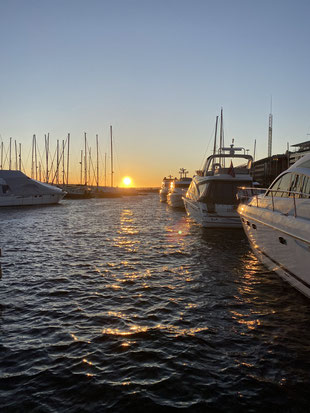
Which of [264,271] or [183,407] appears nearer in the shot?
[183,407]

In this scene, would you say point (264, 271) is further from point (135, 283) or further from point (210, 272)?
point (135, 283)

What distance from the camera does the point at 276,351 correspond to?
452 cm

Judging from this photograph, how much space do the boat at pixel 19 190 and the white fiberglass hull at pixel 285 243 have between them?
36.9 meters

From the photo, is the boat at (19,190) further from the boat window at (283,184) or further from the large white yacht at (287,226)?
the boat window at (283,184)

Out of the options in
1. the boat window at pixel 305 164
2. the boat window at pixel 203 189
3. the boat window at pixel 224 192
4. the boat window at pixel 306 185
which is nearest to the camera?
the boat window at pixel 306 185

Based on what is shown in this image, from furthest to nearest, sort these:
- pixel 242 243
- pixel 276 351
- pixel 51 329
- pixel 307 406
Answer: pixel 242 243 < pixel 51 329 < pixel 276 351 < pixel 307 406

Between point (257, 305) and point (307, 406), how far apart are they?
293 cm

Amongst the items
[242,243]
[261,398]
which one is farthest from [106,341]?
[242,243]

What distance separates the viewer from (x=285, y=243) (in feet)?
21.1

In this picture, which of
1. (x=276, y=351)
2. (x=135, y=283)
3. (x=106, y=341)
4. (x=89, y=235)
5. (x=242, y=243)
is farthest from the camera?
(x=89, y=235)

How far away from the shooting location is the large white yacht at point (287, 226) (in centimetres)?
573

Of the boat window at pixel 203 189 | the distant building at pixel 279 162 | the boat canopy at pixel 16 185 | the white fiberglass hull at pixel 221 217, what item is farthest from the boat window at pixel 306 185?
the distant building at pixel 279 162

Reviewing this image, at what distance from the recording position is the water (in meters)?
3.59

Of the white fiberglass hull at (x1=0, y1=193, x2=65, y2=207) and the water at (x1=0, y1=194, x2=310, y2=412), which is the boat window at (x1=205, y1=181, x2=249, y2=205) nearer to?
the water at (x1=0, y1=194, x2=310, y2=412)
